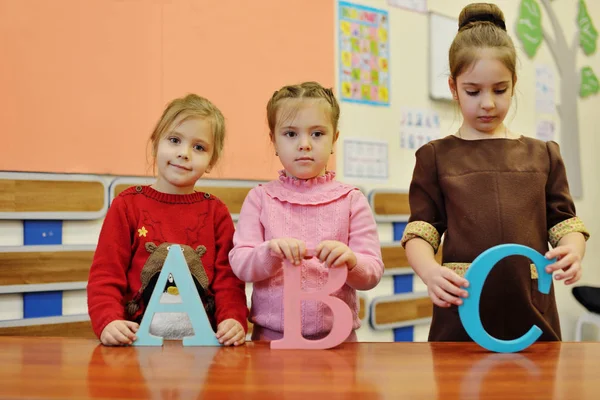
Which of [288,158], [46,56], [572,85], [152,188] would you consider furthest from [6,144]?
[572,85]

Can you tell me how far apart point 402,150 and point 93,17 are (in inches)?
58.4

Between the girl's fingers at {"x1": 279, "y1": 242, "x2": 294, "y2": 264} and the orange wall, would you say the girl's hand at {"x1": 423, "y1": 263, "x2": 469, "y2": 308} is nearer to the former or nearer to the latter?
the girl's fingers at {"x1": 279, "y1": 242, "x2": 294, "y2": 264}

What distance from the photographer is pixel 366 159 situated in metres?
2.78

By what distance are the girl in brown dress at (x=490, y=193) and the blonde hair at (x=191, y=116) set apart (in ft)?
1.43

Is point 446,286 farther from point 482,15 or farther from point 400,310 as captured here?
point 400,310

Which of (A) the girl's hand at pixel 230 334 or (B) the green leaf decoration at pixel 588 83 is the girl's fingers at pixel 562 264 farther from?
(B) the green leaf decoration at pixel 588 83

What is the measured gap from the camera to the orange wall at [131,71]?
188 cm

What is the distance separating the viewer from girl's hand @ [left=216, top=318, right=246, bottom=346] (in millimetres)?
1166

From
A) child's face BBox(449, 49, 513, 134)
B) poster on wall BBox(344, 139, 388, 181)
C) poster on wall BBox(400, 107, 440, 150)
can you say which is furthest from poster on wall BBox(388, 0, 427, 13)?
child's face BBox(449, 49, 513, 134)

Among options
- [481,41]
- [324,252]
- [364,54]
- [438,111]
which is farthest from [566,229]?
[438,111]

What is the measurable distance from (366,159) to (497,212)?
1475 mm

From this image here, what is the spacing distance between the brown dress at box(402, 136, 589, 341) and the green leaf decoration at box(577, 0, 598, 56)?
2618 mm

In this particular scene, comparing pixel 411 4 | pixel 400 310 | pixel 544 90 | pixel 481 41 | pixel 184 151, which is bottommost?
pixel 400 310

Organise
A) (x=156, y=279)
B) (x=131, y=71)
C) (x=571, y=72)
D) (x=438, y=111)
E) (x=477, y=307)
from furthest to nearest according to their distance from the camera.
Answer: (x=571, y=72) → (x=438, y=111) → (x=131, y=71) → (x=156, y=279) → (x=477, y=307)
